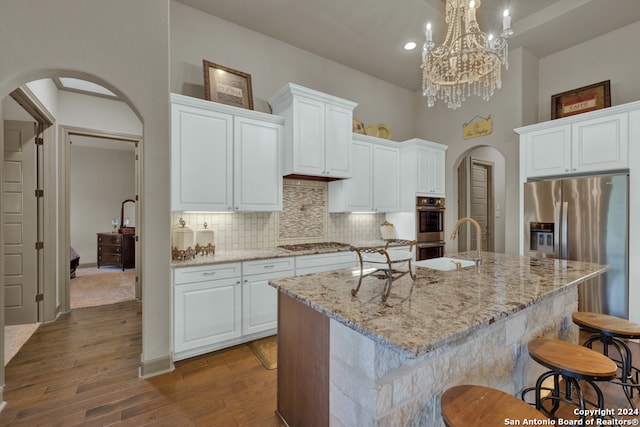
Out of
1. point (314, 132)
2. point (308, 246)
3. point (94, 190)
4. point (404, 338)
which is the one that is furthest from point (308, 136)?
point (94, 190)

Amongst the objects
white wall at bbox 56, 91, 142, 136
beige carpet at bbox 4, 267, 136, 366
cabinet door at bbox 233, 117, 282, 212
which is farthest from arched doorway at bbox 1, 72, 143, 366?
cabinet door at bbox 233, 117, 282, 212

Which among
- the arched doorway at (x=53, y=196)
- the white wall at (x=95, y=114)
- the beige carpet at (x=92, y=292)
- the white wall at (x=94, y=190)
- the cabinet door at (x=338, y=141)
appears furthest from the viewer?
the white wall at (x=94, y=190)

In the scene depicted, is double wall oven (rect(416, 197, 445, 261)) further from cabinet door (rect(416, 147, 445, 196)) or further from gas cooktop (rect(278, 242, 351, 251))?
gas cooktop (rect(278, 242, 351, 251))

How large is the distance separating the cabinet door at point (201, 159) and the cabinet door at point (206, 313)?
77 cm

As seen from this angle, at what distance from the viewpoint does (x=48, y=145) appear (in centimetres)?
355

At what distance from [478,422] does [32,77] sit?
10.8 ft

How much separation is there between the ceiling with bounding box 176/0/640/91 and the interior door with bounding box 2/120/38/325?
253 centimetres

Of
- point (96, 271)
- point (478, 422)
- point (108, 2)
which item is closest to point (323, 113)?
point (108, 2)

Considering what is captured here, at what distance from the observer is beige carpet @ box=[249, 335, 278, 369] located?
2.57 m

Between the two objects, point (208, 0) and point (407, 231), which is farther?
point (407, 231)

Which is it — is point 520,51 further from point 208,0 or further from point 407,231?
point 208,0

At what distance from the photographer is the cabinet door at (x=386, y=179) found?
13.9 ft

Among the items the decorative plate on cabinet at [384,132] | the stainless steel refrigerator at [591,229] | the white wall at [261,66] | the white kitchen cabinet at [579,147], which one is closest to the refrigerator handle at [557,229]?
the stainless steel refrigerator at [591,229]

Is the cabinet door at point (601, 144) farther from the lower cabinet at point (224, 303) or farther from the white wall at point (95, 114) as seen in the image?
the white wall at point (95, 114)
